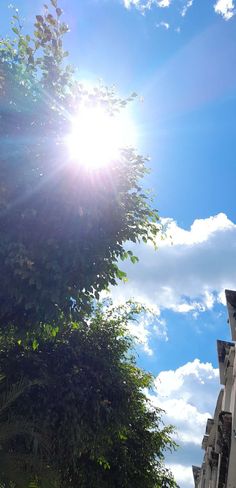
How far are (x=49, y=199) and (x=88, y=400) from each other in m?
9.36

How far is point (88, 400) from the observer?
52.4ft

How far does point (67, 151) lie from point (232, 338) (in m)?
14.8

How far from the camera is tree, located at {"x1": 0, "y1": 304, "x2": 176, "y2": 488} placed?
50.4 feet

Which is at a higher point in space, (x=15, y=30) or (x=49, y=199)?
(x=15, y=30)

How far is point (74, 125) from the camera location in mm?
10141

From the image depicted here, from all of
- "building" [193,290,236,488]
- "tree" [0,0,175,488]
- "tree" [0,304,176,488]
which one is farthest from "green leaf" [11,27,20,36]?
"building" [193,290,236,488]

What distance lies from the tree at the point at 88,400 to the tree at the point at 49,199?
396 centimetres

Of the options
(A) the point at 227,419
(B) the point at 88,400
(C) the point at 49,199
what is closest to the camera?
(C) the point at 49,199

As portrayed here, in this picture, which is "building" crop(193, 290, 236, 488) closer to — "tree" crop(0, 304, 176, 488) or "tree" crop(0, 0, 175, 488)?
"tree" crop(0, 304, 176, 488)

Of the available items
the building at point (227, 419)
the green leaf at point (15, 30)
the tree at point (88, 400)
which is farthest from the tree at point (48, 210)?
the building at point (227, 419)

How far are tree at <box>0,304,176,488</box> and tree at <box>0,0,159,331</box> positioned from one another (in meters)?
3.96

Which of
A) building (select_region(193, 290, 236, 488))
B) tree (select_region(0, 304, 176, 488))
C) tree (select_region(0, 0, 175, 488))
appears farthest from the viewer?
building (select_region(193, 290, 236, 488))

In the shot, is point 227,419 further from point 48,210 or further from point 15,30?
point 15,30

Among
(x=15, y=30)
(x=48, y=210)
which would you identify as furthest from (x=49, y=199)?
(x=15, y=30)
